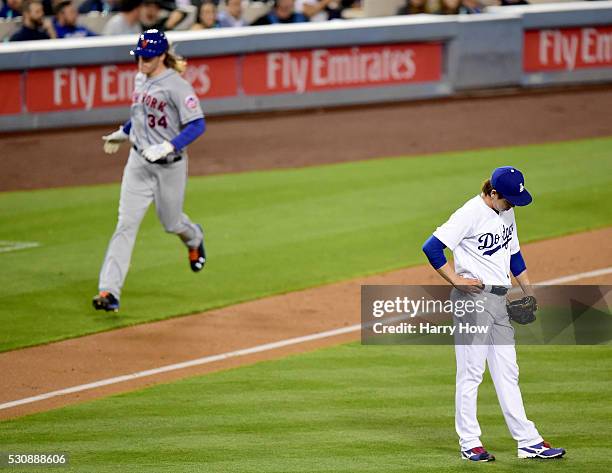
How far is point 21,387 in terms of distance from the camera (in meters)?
8.80

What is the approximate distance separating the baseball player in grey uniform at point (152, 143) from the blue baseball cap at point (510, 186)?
3.83m

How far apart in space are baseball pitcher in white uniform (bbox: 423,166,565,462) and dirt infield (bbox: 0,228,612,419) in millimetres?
2729

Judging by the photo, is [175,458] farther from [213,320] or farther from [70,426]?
[213,320]

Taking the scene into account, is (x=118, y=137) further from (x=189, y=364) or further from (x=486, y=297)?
(x=486, y=297)

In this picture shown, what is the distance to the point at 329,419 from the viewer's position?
26.1ft

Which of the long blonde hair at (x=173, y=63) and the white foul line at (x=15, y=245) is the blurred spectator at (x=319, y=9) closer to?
the white foul line at (x=15, y=245)

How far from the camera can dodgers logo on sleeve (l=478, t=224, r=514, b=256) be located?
272 inches

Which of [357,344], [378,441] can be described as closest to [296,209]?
[357,344]

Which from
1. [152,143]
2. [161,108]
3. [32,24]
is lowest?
[32,24]

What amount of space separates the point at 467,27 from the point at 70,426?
13200mm

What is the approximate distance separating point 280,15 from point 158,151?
964 centimetres

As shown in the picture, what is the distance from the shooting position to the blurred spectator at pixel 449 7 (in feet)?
64.0

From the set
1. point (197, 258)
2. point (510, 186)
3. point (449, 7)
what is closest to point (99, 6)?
point (449, 7)

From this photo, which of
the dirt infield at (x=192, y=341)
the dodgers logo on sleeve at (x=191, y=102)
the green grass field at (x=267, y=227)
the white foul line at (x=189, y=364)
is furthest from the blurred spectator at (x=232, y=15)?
the white foul line at (x=189, y=364)
